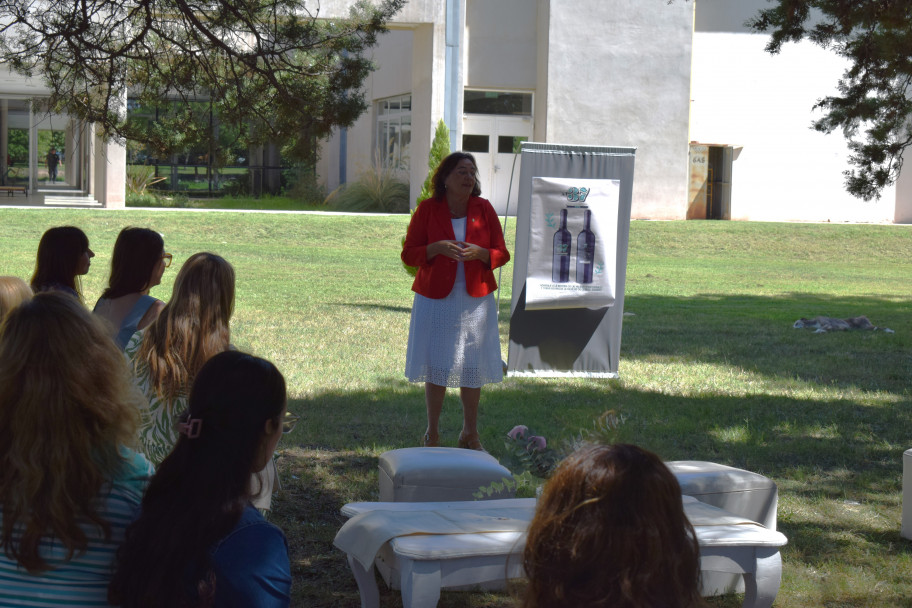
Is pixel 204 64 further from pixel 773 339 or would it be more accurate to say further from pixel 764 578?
pixel 773 339

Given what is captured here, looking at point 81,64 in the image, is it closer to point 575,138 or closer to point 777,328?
point 777,328

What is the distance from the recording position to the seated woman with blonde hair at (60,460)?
6.57 feet

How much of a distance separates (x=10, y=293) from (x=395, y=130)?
28357 mm

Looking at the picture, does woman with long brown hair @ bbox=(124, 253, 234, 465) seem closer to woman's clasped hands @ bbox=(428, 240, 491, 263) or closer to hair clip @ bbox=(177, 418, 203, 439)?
hair clip @ bbox=(177, 418, 203, 439)

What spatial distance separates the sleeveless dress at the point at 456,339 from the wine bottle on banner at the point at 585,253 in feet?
8.70

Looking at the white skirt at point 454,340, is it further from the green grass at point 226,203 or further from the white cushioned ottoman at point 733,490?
the green grass at point 226,203

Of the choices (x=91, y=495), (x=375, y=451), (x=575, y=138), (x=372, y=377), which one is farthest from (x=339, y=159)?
(x=91, y=495)

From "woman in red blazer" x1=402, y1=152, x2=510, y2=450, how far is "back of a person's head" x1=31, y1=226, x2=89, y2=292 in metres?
2.26

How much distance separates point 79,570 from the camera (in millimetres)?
2078

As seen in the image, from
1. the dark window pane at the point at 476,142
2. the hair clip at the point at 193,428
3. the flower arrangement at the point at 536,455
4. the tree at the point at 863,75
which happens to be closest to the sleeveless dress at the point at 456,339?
the flower arrangement at the point at 536,455

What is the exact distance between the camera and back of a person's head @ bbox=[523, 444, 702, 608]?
1.88 meters

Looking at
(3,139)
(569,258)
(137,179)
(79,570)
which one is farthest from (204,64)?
(3,139)

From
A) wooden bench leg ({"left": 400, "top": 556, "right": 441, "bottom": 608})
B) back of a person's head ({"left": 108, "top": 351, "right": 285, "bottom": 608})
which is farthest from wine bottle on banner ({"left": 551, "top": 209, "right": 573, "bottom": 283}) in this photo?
back of a person's head ({"left": 108, "top": 351, "right": 285, "bottom": 608})

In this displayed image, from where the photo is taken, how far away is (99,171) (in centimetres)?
2620
